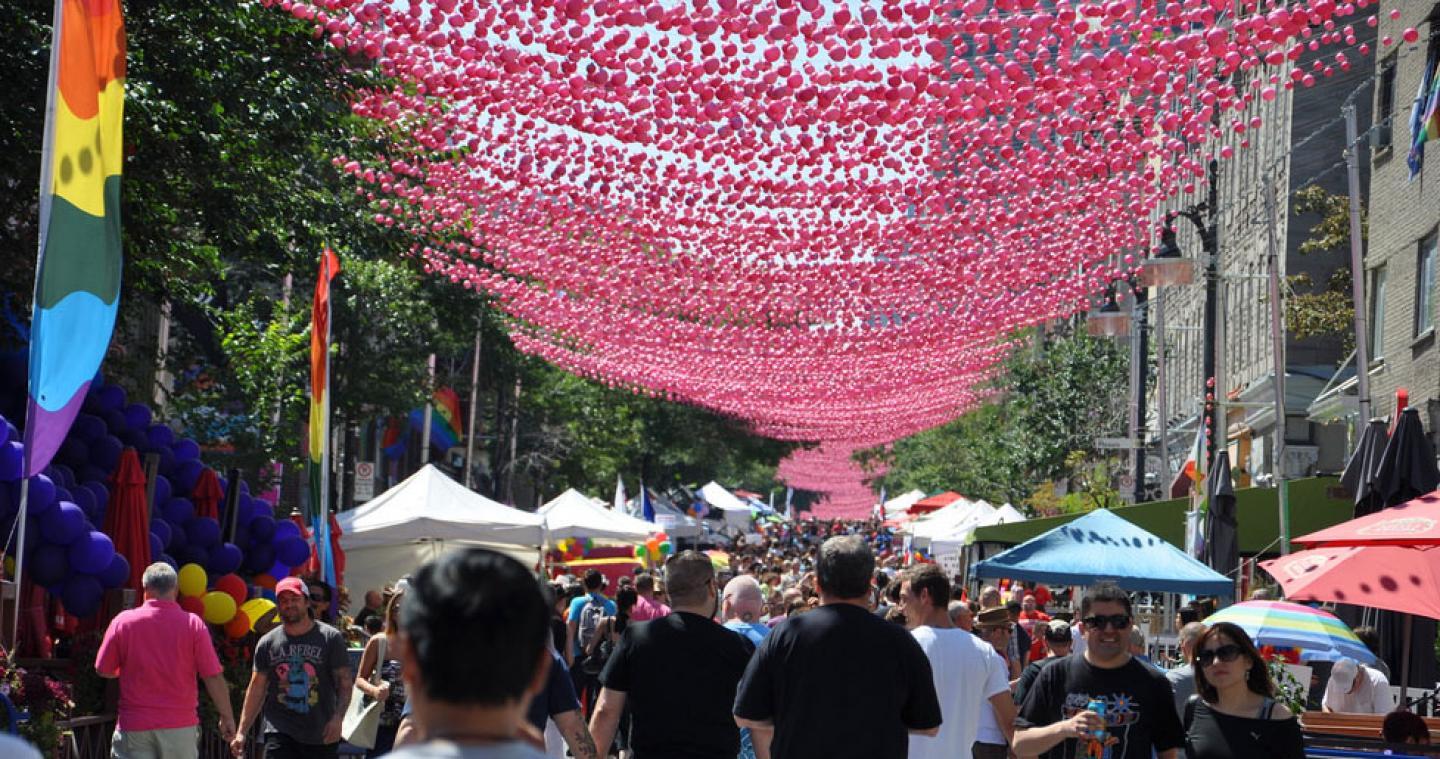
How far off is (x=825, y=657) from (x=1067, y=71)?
10.6 meters

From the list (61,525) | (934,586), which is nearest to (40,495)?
(61,525)

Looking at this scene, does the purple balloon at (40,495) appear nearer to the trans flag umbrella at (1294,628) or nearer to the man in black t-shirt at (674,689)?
the man in black t-shirt at (674,689)

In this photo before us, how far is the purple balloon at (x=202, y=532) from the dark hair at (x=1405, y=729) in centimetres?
1099

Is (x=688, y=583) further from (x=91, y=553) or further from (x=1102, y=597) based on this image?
(x=91, y=553)

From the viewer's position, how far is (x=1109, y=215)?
965 inches

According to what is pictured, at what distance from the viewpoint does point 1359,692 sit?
41.5 ft

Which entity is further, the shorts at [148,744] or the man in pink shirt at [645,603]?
the man in pink shirt at [645,603]

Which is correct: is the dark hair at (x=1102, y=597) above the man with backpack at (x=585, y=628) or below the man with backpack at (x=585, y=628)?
above

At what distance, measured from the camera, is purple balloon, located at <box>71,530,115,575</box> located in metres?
13.7

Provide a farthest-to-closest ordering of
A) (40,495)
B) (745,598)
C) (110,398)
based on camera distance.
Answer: (110,398)
(40,495)
(745,598)

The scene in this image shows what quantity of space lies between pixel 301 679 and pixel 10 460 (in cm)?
383

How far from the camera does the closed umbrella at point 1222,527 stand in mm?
20766

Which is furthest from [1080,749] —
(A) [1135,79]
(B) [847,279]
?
(B) [847,279]

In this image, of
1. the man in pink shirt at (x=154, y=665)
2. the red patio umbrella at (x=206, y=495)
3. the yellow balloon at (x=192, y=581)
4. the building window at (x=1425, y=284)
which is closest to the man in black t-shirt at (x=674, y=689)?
the man in pink shirt at (x=154, y=665)
